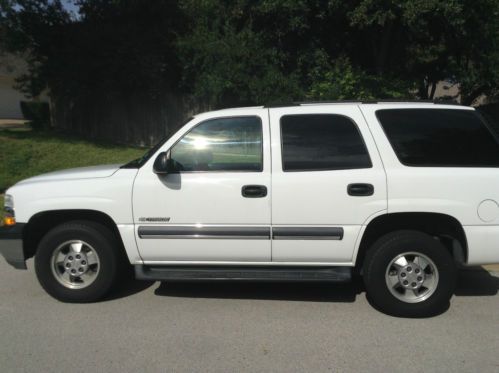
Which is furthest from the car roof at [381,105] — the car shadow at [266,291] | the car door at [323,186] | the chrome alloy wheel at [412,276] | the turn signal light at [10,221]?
the turn signal light at [10,221]

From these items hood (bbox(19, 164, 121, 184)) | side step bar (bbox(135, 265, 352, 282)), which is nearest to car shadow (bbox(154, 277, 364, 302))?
side step bar (bbox(135, 265, 352, 282))

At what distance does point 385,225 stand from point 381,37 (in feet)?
42.7

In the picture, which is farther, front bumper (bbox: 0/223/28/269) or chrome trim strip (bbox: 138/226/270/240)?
front bumper (bbox: 0/223/28/269)

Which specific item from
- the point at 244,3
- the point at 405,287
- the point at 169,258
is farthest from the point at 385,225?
the point at 244,3

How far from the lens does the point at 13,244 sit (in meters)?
4.39

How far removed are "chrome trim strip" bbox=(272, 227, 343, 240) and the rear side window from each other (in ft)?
2.95

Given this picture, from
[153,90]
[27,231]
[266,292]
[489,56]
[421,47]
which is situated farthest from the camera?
[421,47]

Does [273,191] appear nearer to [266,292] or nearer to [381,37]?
[266,292]

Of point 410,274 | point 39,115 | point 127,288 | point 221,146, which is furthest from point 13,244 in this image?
point 39,115

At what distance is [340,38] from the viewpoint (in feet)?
50.6

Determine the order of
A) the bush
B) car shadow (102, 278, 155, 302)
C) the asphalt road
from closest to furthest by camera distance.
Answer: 1. the asphalt road
2. car shadow (102, 278, 155, 302)
3. the bush

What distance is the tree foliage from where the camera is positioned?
13055 millimetres

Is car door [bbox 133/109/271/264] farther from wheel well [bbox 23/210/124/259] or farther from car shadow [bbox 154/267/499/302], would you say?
car shadow [bbox 154/267/499/302]

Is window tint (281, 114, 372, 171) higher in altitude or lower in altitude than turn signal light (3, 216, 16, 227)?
higher
